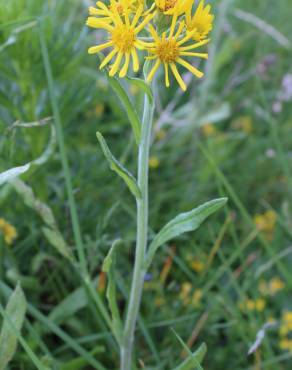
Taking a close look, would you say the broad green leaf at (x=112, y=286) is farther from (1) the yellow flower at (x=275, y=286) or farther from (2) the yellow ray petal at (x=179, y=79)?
(1) the yellow flower at (x=275, y=286)

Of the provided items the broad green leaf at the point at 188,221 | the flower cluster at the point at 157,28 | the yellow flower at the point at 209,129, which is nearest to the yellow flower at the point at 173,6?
the flower cluster at the point at 157,28

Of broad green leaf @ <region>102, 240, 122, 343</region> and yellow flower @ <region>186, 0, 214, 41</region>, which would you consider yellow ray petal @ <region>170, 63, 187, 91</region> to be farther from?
broad green leaf @ <region>102, 240, 122, 343</region>

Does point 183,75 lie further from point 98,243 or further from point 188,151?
point 98,243

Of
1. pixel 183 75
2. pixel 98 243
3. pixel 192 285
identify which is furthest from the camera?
pixel 183 75

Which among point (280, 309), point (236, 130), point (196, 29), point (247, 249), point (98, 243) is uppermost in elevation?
point (196, 29)

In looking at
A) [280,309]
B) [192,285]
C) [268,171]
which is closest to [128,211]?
[192,285]

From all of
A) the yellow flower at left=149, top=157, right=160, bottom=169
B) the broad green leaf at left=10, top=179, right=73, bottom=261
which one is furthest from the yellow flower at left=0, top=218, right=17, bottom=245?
the yellow flower at left=149, top=157, right=160, bottom=169
